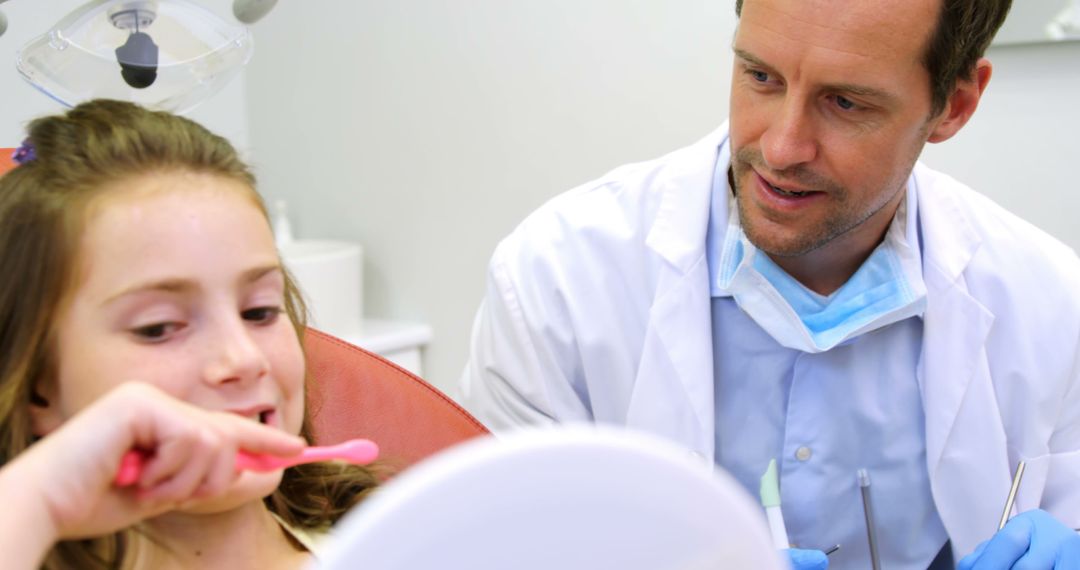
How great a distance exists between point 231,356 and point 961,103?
3.19ft

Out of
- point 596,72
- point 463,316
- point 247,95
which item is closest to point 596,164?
point 596,72

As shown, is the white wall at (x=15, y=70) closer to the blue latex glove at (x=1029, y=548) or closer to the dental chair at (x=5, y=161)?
the dental chair at (x=5, y=161)

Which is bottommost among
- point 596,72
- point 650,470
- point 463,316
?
point 463,316

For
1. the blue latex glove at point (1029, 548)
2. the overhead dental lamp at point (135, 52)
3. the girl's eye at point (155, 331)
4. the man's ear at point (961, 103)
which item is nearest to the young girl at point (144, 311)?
the girl's eye at point (155, 331)

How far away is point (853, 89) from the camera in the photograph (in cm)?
120

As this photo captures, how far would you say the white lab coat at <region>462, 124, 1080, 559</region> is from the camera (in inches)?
51.8

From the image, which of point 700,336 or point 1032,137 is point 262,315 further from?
point 1032,137

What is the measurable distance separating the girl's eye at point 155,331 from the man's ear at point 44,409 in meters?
0.10

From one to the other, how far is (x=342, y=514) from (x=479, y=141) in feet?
4.97

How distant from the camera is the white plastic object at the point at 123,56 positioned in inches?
39.6

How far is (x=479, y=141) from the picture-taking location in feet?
7.97

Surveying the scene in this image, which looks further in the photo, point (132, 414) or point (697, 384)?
point (697, 384)

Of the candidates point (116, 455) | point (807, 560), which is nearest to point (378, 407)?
point (807, 560)

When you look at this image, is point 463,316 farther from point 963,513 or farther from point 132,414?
point 132,414
